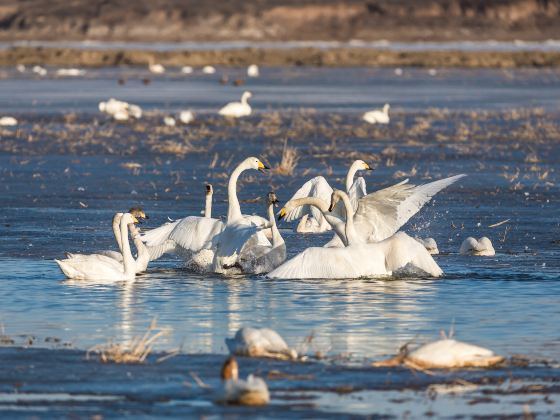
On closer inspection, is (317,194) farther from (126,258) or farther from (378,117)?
(378,117)

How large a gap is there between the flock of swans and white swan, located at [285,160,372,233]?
1.0 inches

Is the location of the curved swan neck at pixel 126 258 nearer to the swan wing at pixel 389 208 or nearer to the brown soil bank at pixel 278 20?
the swan wing at pixel 389 208

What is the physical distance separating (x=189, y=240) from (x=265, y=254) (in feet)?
2.07

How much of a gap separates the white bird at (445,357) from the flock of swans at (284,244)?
3480 millimetres

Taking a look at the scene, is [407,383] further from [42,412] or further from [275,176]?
[275,176]

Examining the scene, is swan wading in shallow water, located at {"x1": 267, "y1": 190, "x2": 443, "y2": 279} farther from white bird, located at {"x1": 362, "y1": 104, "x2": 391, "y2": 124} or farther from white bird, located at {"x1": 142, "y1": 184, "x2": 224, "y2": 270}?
white bird, located at {"x1": 362, "y1": 104, "x2": 391, "y2": 124}

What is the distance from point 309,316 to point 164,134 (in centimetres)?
1677

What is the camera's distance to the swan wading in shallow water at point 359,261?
448 inches

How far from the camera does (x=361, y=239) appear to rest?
12297mm

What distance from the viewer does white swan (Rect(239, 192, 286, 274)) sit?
39.4ft

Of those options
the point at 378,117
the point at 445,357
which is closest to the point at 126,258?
the point at 445,357

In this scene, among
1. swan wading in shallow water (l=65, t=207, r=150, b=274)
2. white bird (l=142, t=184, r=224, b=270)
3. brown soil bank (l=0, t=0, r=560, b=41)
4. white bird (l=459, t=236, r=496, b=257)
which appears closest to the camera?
swan wading in shallow water (l=65, t=207, r=150, b=274)

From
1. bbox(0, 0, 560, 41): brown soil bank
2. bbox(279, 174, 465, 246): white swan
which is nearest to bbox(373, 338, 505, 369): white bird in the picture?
bbox(279, 174, 465, 246): white swan

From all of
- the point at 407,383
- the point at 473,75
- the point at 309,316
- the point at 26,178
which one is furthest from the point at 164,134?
the point at 473,75
